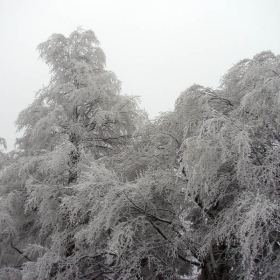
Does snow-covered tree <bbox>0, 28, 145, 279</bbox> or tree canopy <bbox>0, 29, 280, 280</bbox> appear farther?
snow-covered tree <bbox>0, 28, 145, 279</bbox>

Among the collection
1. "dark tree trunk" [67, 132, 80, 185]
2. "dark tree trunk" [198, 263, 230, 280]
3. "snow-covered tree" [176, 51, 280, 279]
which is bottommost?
"dark tree trunk" [198, 263, 230, 280]

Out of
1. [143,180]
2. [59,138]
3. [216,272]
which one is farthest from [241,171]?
[59,138]

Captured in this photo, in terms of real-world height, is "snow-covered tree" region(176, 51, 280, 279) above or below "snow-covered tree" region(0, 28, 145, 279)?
below

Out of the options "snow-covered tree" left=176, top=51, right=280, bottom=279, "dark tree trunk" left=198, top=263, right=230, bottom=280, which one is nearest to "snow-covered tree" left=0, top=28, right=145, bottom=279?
"snow-covered tree" left=176, top=51, right=280, bottom=279

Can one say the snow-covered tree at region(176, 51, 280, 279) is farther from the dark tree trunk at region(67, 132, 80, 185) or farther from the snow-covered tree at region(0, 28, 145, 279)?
the dark tree trunk at region(67, 132, 80, 185)

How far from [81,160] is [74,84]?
276cm

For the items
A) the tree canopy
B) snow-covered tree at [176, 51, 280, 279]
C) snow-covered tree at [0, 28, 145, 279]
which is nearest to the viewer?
snow-covered tree at [176, 51, 280, 279]

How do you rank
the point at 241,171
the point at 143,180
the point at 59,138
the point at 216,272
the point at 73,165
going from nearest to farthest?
1. the point at 241,171
2. the point at 143,180
3. the point at 216,272
4. the point at 73,165
5. the point at 59,138

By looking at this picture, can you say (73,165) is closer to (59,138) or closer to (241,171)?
(59,138)

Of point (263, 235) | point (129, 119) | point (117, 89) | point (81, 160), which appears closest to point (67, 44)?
point (117, 89)

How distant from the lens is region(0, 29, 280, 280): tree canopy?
5836 mm

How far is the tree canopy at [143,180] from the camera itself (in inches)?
230

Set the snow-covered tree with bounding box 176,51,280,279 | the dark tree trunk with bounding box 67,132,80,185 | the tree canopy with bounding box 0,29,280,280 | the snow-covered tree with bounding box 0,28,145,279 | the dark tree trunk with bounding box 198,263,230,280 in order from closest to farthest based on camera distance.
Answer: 1. the snow-covered tree with bounding box 176,51,280,279
2. the tree canopy with bounding box 0,29,280,280
3. the dark tree trunk with bounding box 198,263,230,280
4. the snow-covered tree with bounding box 0,28,145,279
5. the dark tree trunk with bounding box 67,132,80,185

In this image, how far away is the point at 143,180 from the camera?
6801mm
